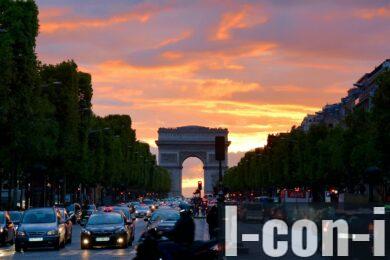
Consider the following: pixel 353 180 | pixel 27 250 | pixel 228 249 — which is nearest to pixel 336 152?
pixel 353 180

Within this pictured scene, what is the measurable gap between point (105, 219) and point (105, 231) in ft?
2.59

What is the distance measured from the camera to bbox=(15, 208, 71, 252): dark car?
1984 inches

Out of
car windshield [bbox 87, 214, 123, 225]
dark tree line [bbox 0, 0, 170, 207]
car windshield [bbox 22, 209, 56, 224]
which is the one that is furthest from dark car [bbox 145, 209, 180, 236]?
dark tree line [bbox 0, 0, 170, 207]

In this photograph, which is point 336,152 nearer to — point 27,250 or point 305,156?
point 305,156

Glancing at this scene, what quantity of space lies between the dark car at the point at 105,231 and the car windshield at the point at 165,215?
150cm

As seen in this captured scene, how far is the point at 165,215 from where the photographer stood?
52.2m

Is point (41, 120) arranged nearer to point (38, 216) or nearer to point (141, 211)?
point (38, 216)

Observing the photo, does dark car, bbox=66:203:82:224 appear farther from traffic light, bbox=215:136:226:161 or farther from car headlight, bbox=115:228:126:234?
traffic light, bbox=215:136:226:161

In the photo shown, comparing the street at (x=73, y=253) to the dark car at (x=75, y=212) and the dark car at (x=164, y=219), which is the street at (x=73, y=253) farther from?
the dark car at (x=75, y=212)

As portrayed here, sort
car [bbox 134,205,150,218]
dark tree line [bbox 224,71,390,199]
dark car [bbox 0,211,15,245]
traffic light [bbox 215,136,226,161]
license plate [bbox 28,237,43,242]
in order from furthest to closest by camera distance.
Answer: car [bbox 134,205,150,218], dark tree line [bbox 224,71,390,199], dark car [bbox 0,211,15,245], license plate [bbox 28,237,43,242], traffic light [bbox 215,136,226,161]

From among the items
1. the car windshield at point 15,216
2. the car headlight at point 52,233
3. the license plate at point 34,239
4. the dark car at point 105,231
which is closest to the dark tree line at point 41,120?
the car windshield at point 15,216

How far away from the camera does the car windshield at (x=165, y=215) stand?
5150 cm

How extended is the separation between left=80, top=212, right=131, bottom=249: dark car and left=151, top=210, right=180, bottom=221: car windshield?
4.93ft

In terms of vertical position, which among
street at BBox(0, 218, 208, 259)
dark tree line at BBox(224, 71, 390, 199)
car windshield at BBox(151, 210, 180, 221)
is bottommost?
street at BBox(0, 218, 208, 259)
